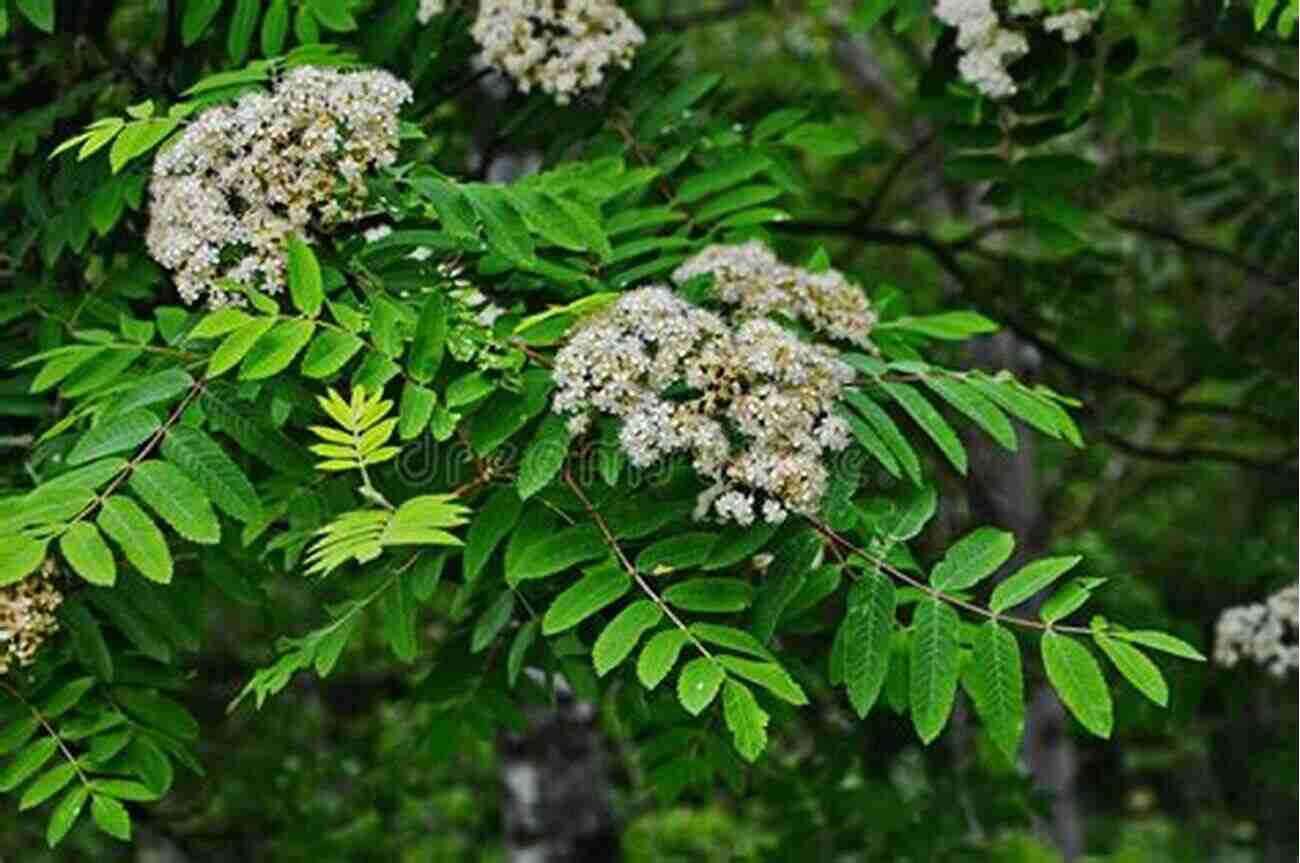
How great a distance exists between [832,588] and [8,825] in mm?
3327

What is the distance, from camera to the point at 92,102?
3.90 metres

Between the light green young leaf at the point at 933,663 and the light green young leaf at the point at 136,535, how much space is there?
3.25 ft

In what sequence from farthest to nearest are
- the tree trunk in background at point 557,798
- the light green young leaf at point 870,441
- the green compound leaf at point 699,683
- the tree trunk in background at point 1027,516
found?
1. the tree trunk in background at point 1027,516
2. the tree trunk in background at point 557,798
3. the light green young leaf at point 870,441
4. the green compound leaf at point 699,683

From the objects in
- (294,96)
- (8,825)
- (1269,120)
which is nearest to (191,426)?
(294,96)

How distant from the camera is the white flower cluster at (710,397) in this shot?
8.27ft

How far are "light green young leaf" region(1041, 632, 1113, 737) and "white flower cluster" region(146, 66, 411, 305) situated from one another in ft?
3.67

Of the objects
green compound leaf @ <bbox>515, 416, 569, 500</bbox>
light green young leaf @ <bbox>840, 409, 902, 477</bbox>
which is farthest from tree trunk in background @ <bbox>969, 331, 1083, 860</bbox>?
green compound leaf @ <bbox>515, 416, 569, 500</bbox>

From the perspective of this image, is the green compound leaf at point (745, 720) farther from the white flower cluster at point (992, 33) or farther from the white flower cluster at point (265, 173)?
the white flower cluster at point (992, 33)

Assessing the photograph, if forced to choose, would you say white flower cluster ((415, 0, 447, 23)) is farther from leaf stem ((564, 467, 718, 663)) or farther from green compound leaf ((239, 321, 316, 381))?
leaf stem ((564, 467, 718, 663))

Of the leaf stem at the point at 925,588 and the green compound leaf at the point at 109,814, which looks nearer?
the leaf stem at the point at 925,588

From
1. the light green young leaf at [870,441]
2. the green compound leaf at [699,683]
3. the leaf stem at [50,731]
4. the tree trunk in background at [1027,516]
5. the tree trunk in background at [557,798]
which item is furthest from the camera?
the tree trunk in background at [1027,516]

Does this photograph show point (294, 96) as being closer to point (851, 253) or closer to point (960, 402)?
point (960, 402)

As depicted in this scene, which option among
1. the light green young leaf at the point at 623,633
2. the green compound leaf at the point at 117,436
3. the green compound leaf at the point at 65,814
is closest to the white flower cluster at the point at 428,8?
the green compound leaf at the point at 117,436

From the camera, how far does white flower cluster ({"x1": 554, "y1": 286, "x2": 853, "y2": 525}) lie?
Answer: 2.52 metres
